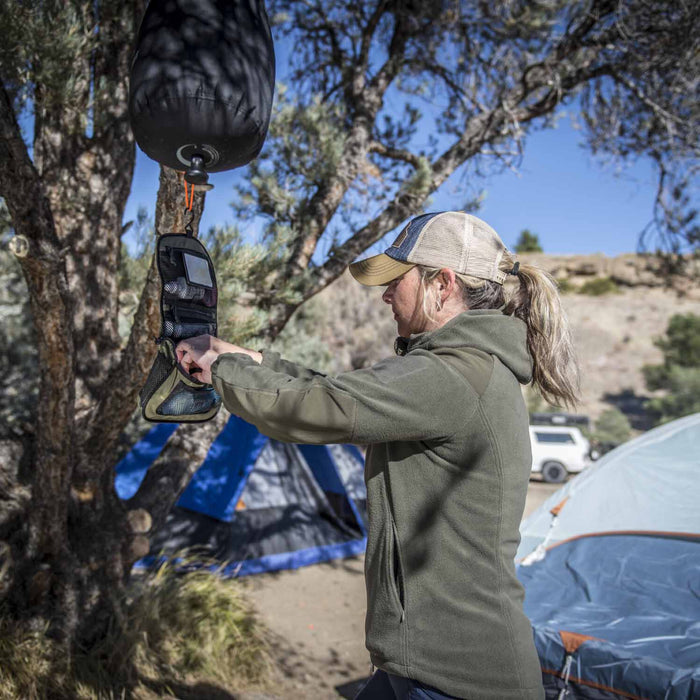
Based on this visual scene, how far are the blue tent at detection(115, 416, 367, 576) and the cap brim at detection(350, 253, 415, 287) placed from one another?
458cm

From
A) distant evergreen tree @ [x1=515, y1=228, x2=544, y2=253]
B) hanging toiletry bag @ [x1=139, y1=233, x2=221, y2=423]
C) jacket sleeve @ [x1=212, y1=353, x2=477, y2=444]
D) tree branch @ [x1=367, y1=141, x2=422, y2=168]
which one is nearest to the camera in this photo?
jacket sleeve @ [x1=212, y1=353, x2=477, y2=444]

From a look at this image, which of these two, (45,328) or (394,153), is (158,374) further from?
(394,153)

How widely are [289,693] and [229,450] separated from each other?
3137 mm

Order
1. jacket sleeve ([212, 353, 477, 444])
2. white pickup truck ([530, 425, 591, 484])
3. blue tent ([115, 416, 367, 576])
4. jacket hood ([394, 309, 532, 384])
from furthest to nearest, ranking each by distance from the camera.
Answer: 1. white pickup truck ([530, 425, 591, 484])
2. blue tent ([115, 416, 367, 576])
3. jacket hood ([394, 309, 532, 384])
4. jacket sleeve ([212, 353, 477, 444])

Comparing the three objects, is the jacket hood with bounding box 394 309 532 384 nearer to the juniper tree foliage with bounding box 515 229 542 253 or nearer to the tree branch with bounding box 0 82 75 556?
the tree branch with bounding box 0 82 75 556

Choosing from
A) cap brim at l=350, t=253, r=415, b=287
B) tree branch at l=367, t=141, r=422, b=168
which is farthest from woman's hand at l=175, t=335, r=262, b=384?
tree branch at l=367, t=141, r=422, b=168

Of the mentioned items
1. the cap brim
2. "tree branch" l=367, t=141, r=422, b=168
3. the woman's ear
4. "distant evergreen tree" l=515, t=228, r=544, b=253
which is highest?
"distant evergreen tree" l=515, t=228, r=544, b=253

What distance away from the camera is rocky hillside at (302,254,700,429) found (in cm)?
1240

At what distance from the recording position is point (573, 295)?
149ft

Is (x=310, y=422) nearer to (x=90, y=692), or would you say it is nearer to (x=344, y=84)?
(x=90, y=692)

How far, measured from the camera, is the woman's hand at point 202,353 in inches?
53.1

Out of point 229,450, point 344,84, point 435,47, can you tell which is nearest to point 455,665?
point 344,84

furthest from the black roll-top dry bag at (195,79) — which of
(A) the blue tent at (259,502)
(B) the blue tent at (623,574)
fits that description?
(A) the blue tent at (259,502)

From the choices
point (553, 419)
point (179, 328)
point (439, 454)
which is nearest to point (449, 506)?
point (439, 454)
